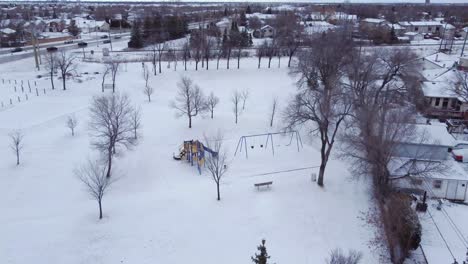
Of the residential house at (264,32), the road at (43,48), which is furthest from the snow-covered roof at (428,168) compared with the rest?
the residential house at (264,32)

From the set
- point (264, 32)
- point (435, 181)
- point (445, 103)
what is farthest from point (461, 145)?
point (264, 32)

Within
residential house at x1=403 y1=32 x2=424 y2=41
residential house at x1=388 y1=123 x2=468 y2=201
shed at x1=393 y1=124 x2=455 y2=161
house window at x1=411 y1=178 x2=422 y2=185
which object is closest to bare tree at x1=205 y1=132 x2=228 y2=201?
residential house at x1=388 y1=123 x2=468 y2=201

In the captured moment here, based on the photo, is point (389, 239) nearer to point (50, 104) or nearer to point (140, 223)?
point (140, 223)

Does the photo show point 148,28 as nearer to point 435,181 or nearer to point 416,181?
point 416,181

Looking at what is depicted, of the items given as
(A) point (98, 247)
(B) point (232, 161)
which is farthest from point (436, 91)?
(A) point (98, 247)

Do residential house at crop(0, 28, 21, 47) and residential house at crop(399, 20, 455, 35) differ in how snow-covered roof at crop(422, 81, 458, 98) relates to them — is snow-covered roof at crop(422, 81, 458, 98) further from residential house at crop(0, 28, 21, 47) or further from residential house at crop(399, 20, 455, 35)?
residential house at crop(0, 28, 21, 47)

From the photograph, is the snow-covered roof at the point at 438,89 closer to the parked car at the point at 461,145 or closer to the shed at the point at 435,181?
the parked car at the point at 461,145
